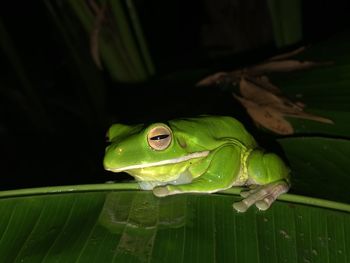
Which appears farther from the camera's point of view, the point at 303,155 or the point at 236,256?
the point at 303,155

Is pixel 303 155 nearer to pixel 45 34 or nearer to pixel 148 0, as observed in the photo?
pixel 148 0

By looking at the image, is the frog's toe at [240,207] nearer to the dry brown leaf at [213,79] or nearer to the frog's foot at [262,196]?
the frog's foot at [262,196]

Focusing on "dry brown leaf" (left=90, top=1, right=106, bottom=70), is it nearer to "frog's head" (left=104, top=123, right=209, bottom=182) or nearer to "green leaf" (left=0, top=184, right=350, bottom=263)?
"frog's head" (left=104, top=123, right=209, bottom=182)

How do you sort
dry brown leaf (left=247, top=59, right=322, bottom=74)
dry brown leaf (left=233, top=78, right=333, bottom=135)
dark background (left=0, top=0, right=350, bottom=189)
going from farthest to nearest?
1. dark background (left=0, top=0, right=350, bottom=189)
2. dry brown leaf (left=247, top=59, right=322, bottom=74)
3. dry brown leaf (left=233, top=78, right=333, bottom=135)

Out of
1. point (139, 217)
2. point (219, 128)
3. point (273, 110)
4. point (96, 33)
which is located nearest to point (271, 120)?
point (273, 110)

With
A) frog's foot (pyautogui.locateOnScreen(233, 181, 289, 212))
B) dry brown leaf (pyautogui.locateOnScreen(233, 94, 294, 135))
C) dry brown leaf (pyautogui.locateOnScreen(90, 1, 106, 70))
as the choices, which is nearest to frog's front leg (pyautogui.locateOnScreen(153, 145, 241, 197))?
frog's foot (pyautogui.locateOnScreen(233, 181, 289, 212))

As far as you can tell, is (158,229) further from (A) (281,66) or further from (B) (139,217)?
(A) (281,66)

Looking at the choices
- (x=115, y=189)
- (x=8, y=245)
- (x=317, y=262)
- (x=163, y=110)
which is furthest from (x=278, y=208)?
(x=163, y=110)
